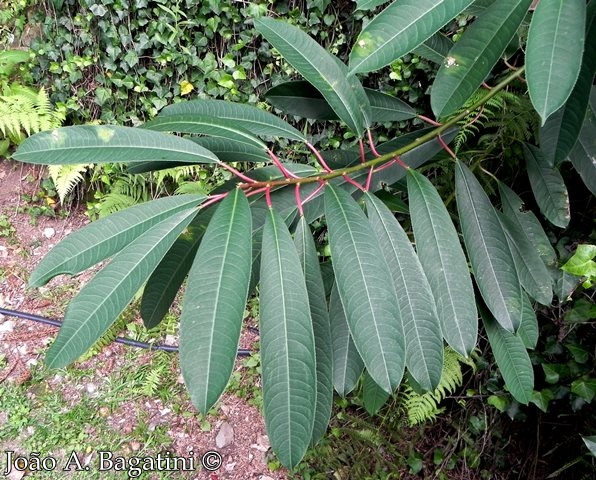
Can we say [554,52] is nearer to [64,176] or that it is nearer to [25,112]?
[64,176]

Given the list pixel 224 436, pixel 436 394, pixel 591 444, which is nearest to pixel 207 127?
pixel 591 444

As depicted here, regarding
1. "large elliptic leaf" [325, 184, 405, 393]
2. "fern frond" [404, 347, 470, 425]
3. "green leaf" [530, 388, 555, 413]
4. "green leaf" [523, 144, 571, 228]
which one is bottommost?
"fern frond" [404, 347, 470, 425]

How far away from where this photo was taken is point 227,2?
212 cm

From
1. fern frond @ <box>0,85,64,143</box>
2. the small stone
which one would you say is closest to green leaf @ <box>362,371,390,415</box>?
the small stone

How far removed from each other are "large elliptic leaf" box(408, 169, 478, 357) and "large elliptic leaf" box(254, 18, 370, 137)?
0.55 feet

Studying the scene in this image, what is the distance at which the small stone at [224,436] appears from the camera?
1941 mm

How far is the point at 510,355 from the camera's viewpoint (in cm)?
94

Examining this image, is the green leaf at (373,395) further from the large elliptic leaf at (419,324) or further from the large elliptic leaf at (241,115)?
the large elliptic leaf at (241,115)

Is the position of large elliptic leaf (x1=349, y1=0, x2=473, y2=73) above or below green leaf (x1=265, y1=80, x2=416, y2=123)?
above

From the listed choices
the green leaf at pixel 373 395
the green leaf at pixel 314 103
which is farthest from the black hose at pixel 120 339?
the green leaf at pixel 314 103

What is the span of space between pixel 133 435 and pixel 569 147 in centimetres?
186

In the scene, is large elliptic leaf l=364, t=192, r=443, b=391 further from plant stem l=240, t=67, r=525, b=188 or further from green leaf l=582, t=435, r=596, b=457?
green leaf l=582, t=435, r=596, b=457

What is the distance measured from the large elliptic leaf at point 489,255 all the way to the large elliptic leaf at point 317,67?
0.76 ft

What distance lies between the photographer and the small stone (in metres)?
1.94
